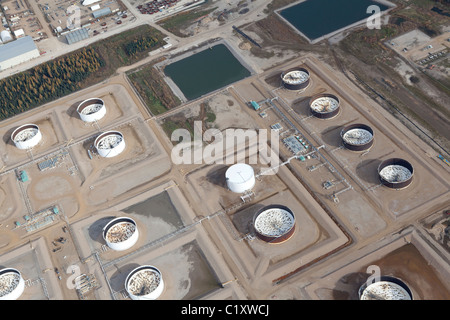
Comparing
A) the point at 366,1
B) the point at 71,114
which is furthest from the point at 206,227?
the point at 366,1

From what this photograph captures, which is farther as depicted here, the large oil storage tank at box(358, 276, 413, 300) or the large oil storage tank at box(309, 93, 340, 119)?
the large oil storage tank at box(309, 93, 340, 119)

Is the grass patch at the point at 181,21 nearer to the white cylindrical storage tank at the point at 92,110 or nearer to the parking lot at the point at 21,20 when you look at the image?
the white cylindrical storage tank at the point at 92,110

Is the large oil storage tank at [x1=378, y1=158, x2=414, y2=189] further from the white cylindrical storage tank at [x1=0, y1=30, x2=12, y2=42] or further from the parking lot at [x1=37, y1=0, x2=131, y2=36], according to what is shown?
the white cylindrical storage tank at [x1=0, y1=30, x2=12, y2=42]

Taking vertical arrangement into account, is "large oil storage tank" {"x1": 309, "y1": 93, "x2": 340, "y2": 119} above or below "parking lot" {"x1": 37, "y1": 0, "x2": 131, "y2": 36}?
below

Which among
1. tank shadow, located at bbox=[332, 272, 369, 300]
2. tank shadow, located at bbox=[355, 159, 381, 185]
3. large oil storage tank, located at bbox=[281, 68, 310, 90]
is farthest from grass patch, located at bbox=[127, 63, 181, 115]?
tank shadow, located at bbox=[332, 272, 369, 300]

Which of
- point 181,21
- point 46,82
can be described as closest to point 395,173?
point 181,21

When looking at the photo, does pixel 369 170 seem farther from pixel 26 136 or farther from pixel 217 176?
pixel 26 136
